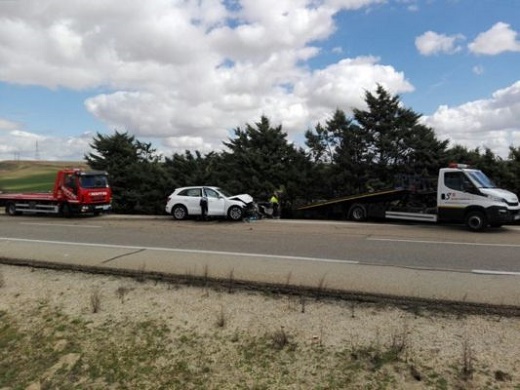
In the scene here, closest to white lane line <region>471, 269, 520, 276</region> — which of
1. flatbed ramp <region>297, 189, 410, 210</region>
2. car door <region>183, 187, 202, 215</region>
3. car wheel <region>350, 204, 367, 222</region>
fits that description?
flatbed ramp <region>297, 189, 410, 210</region>

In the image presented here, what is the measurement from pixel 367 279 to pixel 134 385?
442cm

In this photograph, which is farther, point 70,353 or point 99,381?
point 70,353

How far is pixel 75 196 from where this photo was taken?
76.1 feet

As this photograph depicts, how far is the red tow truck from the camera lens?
76.2 feet

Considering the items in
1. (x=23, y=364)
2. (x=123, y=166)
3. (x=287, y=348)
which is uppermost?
(x=123, y=166)

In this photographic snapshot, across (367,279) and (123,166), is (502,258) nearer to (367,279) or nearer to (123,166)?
(367,279)

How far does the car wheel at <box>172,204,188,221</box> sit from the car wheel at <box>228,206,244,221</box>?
2217 mm

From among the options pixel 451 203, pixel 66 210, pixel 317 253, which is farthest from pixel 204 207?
pixel 317 253

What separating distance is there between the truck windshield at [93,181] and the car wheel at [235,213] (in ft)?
26.1

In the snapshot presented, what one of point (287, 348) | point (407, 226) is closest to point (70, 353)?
point (287, 348)

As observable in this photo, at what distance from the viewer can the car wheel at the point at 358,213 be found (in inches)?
772

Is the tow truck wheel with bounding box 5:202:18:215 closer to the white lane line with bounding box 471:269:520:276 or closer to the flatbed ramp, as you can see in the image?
the flatbed ramp

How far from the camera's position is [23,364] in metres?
5.84

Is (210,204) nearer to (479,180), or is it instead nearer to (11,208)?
(479,180)
